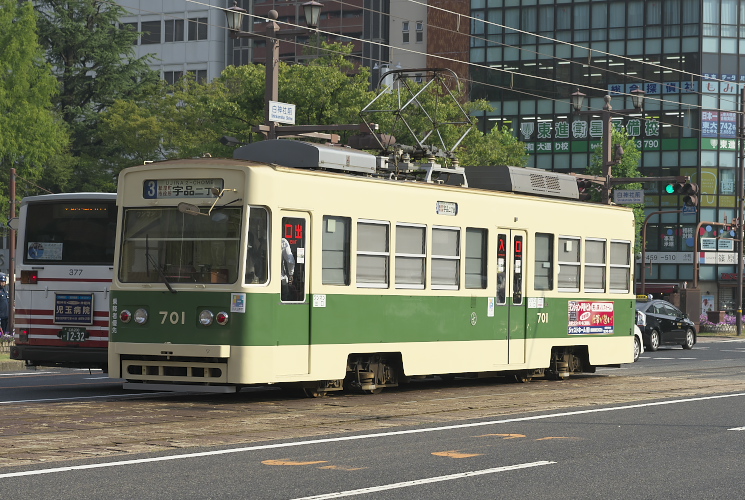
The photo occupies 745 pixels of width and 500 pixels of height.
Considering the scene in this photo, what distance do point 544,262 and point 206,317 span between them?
261 inches

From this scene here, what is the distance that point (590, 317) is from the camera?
65.9 ft

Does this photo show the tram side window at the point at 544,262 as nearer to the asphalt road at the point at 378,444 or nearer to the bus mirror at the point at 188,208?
the asphalt road at the point at 378,444

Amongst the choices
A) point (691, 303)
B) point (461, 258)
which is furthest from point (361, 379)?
point (691, 303)

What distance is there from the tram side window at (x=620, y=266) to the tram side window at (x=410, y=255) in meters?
5.30

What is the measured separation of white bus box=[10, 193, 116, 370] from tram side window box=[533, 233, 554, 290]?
6.26m

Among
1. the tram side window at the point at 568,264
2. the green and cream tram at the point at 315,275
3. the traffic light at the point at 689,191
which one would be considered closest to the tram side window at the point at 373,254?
the green and cream tram at the point at 315,275

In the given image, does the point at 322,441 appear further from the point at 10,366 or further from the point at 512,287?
the point at 10,366

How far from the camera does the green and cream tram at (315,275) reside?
14.1 m

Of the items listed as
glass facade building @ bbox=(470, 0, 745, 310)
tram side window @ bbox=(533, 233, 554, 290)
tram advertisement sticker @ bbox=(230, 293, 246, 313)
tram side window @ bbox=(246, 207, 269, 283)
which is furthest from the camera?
glass facade building @ bbox=(470, 0, 745, 310)

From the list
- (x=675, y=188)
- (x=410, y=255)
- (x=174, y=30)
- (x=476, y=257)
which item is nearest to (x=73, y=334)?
(x=410, y=255)

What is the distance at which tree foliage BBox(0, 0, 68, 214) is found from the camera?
40656mm

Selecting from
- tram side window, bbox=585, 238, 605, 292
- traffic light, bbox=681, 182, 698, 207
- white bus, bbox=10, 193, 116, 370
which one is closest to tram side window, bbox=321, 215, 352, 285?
white bus, bbox=10, 193, 116, 370

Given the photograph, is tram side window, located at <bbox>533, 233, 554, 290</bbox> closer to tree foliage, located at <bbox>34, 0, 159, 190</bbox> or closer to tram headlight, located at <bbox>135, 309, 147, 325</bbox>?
tram headlight, located at <bbox>135, 309, 147, 325</bbox>

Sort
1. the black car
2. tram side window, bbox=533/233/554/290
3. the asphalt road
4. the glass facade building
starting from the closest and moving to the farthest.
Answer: the asphalt road → tram side window, bbox=533/233/554/290 → the black car → the glass facade building
